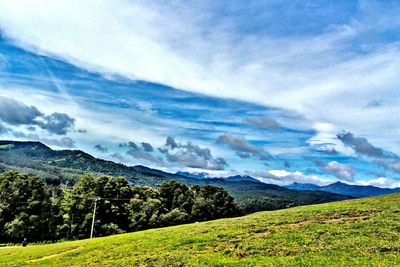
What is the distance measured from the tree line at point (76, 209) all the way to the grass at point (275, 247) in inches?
1676

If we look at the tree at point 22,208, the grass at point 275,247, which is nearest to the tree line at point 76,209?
the tree at point 22,208

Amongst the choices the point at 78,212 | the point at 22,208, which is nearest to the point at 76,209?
the point at 78,212

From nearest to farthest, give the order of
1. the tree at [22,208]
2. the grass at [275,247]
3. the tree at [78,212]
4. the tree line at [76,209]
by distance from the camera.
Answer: the grass at [275,247]
the tree at [22,208]
the tree line at [76,209]
the tree at [78,212]

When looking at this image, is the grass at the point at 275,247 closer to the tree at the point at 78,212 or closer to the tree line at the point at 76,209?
the tree line at the point at 76,209

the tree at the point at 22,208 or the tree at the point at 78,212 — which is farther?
the tree at the point at 78,212

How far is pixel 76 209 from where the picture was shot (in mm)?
89188

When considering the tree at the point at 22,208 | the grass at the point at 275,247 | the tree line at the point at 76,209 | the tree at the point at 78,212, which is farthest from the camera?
the tree at the point at 78,212

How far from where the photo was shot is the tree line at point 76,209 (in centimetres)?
8338

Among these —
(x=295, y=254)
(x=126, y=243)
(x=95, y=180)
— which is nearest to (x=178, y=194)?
(x=95, y=180)

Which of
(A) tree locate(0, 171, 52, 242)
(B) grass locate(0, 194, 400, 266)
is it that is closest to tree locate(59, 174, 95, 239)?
(A) tree locate(0, 171, 52, 242)

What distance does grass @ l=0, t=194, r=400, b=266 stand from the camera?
885 inches

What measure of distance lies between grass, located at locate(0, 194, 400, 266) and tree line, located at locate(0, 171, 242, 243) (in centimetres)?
4258

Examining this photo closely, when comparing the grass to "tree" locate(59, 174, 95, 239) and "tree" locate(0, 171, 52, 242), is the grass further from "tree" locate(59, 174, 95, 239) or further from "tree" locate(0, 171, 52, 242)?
"tree" locate(59, 174, 95, 239)

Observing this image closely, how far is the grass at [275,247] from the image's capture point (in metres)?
22.5
